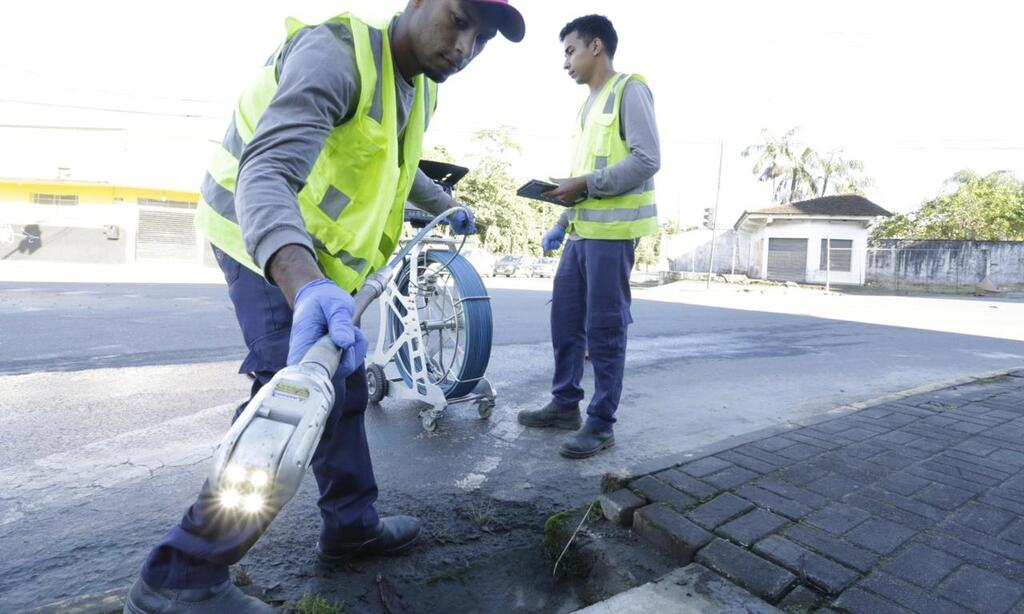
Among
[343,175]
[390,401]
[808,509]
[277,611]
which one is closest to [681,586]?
[808,509]

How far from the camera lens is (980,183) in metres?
32.7

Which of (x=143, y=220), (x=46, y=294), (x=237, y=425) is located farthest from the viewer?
(x=143, y=220)

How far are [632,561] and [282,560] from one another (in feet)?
3.61

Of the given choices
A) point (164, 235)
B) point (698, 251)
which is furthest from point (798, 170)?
point (164, 235)

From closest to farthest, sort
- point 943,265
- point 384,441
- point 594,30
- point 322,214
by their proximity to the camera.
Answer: point 322,214
point 384,441
point 594,30
point 943,265

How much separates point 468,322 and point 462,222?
732mm

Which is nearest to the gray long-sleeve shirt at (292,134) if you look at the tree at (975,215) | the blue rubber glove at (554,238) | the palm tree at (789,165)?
the blue rubber glove at (554,238)

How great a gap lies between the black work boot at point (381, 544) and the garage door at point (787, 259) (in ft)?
100

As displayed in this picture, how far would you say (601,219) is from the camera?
2.99m

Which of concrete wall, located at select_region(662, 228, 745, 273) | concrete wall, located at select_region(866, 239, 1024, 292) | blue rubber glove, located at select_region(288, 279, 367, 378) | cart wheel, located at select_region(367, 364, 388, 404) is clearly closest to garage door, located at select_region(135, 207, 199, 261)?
concrete wall, located at select_region(662, 228, 745, 273)

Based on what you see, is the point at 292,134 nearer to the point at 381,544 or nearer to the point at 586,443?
the point at 381,544

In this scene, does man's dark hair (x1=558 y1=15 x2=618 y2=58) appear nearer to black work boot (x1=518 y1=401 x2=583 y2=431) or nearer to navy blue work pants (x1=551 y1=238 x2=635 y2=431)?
navy blue work pants (x1=551 y1=238 x2=635 y2=431)

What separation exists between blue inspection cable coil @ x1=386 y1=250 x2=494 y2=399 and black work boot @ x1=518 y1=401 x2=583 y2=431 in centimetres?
38

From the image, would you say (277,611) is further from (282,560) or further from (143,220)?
(143,220)
